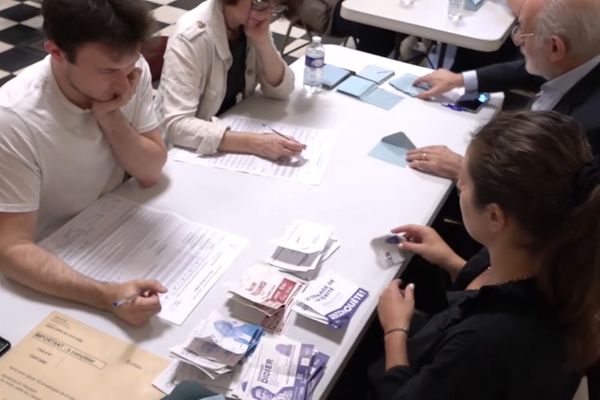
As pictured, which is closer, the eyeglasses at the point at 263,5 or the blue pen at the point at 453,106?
the eyeglasses at the point at 263,5

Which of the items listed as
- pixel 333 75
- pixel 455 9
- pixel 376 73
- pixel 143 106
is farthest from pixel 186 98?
pixel 455 9

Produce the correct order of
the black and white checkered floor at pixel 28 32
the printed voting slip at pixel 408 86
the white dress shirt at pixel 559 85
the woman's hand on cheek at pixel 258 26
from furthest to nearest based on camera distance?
the black and white checkered floor at pixel 28 32 < the printed voting slip at pixel 408 86 < the woman's hand on cheek at pixel 258 26 < the white dress shirt at pixel 559 85

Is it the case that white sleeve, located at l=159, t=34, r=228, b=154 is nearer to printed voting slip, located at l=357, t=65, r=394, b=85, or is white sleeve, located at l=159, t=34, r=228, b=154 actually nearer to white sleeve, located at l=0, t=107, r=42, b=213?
white sleeve, located at l=0, t=107, r=42, b=213

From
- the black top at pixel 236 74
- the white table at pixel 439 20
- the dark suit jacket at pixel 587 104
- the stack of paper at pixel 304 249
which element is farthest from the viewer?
the white table at pixel 439 20

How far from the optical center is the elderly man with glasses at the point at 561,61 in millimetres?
1625

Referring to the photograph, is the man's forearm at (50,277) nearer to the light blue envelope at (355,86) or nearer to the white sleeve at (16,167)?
the white sleeve at (16,167)

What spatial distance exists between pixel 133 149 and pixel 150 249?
0.88 ft

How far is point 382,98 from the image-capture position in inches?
79.2

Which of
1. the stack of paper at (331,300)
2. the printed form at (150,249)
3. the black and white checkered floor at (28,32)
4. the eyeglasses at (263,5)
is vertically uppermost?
the eyeglasses at (263,5)

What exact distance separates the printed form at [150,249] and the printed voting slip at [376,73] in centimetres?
99

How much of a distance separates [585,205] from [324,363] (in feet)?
1.71

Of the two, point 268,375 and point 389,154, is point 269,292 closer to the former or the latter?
point 268,375

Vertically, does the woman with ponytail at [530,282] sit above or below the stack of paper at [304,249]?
above

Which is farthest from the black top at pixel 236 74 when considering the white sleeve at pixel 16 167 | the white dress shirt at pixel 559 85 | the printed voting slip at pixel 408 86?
the white dress shirt at pixel 559 85
